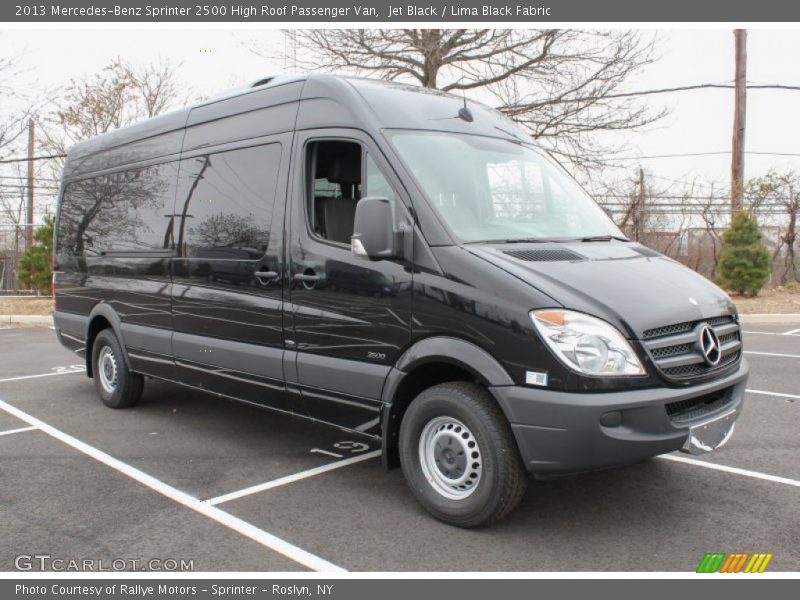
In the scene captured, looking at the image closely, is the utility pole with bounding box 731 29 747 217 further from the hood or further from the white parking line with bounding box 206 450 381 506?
the white parking line with bounding box 206 450 381 506

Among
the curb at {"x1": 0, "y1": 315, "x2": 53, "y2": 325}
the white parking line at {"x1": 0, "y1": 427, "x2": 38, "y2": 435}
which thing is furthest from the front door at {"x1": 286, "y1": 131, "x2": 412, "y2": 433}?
the curb at {"x1": 0, "y1": 315, "x2": 53, "y2": 325}

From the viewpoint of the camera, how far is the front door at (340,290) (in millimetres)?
4273

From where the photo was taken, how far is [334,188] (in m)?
4.80

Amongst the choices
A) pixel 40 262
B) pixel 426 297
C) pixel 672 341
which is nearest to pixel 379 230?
pixel 426 297

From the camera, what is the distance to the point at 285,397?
199 inches

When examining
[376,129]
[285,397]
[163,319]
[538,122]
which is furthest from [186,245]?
[538,122]

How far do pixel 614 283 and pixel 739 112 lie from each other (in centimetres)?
1735

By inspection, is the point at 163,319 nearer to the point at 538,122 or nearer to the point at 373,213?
the point at 373,213

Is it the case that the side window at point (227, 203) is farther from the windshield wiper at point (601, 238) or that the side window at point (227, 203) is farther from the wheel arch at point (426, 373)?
the windshield wiper at point (601, 238)

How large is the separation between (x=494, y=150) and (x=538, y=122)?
1290 cm

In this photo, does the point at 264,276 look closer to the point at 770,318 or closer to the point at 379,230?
the point at 379,230

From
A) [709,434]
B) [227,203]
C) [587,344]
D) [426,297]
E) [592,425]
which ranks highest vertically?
[227,203]

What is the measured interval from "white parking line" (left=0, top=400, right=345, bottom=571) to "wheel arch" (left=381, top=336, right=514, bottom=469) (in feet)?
2.71

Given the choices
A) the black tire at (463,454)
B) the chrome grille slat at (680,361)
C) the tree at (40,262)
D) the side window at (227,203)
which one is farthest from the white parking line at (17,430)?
the tree at (40,262)
